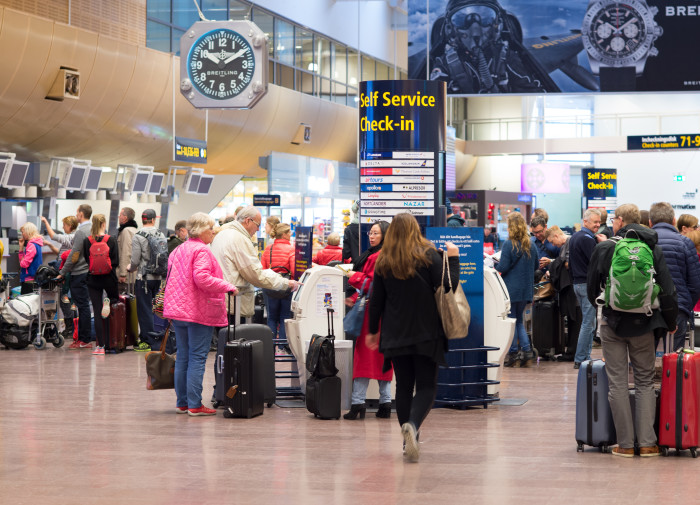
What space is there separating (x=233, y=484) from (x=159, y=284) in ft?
23.8

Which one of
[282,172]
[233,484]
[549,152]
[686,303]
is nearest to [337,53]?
[282,172]

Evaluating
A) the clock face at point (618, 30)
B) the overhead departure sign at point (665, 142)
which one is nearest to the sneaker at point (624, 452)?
the clock face at point (618, 30)

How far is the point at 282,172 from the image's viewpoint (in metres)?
27.1

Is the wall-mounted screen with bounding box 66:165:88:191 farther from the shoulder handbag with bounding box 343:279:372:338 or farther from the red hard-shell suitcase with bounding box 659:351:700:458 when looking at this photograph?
the red hard-shell suitcase with bounding box 659:351:700:458

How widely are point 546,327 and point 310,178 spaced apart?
17709 mm

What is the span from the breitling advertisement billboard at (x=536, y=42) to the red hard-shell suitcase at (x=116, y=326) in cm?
654

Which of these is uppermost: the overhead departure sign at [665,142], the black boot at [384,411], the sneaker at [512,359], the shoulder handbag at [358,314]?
the overhead departure sign at [665,142]

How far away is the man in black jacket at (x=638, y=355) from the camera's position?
6.39 metres

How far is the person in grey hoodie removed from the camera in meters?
13.1

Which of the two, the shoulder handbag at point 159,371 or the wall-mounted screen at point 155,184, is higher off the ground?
the wall-mounted screen at point 155,184

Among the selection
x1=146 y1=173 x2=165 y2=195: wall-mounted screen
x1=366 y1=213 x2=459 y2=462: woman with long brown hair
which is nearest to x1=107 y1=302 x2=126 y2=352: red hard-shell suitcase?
x1=366 y1=213 x2=459 y2=462: woman with long brown hair

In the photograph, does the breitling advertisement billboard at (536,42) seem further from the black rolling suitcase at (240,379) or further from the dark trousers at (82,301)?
the black rolling suitcase at (240,379)

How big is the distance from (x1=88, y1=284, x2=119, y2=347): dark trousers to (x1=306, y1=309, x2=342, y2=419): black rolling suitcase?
18.0ft

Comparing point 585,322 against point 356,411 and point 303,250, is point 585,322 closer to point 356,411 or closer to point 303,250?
point 303,250
